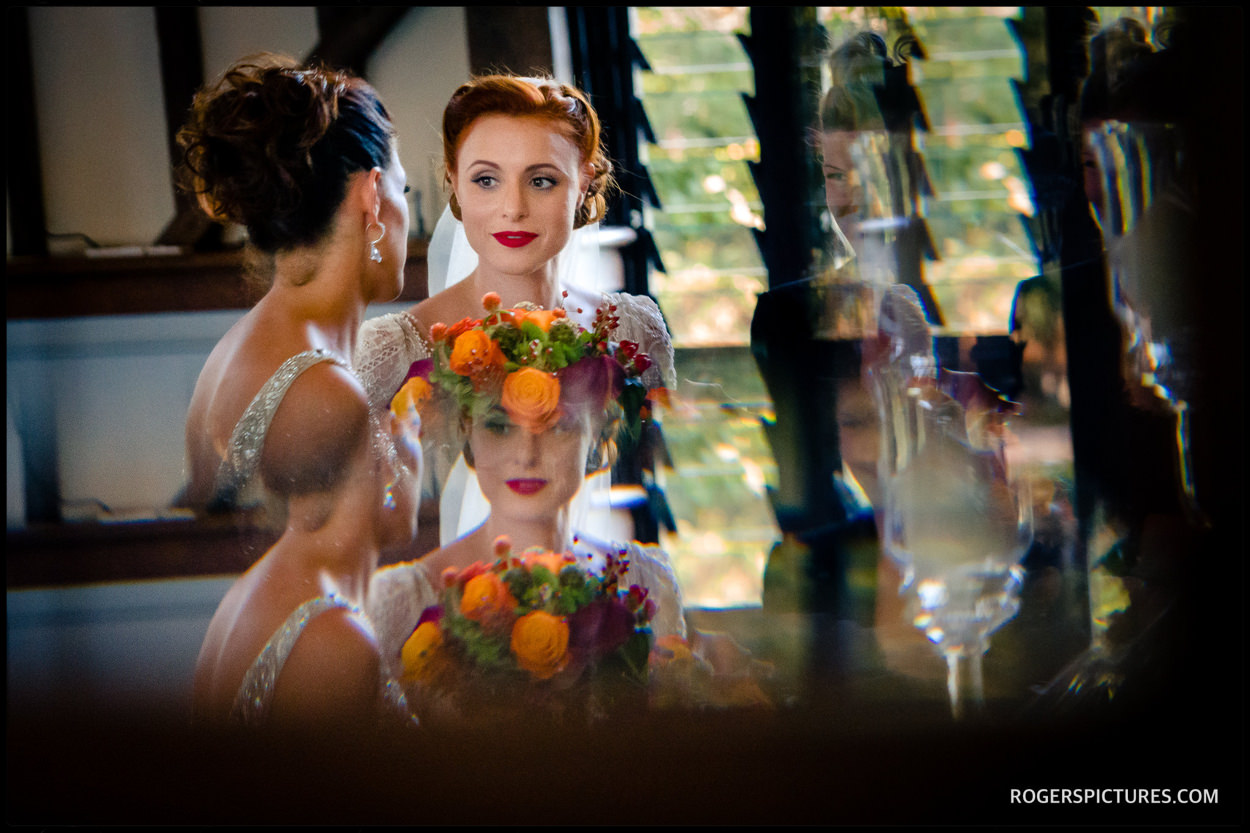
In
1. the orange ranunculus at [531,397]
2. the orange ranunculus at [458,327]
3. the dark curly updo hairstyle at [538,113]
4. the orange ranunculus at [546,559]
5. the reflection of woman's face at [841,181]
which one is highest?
the dark curly updo hairstyle at [538,113]

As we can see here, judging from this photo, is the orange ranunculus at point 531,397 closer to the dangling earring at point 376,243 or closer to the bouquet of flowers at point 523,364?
the bouquet of flowers at point 523,364

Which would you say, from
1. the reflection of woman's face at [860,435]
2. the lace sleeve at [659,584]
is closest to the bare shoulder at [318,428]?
the lace sleeve at [659,584]

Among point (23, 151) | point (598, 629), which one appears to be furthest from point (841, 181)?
point (23, 151)

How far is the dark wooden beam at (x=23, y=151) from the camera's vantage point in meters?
1.09

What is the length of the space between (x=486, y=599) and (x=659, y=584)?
19 centimetres

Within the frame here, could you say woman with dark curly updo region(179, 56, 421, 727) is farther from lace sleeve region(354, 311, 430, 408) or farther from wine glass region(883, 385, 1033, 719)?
wine glass region(883, 385, 1033, 719)

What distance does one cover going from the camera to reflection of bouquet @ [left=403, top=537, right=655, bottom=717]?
102cm

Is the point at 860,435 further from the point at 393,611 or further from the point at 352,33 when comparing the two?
the point at 352,33

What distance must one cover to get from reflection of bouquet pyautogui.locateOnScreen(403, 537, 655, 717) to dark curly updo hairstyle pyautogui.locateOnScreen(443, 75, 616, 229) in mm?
383

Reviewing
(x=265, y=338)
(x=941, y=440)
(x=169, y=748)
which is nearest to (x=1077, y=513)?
(x=941, y=440)

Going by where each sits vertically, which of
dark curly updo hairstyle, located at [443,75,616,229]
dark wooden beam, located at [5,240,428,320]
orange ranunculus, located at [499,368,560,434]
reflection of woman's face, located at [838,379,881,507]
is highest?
dark curly updo hairstyle, located at [443,75,616,229]

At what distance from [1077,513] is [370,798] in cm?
84

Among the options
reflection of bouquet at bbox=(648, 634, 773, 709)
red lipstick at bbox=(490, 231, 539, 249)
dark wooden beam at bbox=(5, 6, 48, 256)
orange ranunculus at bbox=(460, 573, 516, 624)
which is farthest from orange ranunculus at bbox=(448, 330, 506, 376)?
dark wooden beam at bbox=(5, 6, 48, 256)

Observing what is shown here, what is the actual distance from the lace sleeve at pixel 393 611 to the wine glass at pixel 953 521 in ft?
1.71
